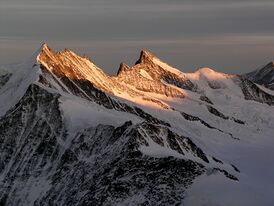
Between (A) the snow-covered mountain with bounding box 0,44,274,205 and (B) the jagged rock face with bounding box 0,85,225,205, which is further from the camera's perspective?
(B) the jagged rock face with bounding box 0,85,225,205

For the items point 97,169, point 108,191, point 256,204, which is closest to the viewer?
point 256,204

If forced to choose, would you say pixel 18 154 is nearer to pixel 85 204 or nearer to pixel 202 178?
pixel 85 204

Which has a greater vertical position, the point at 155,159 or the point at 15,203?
the point at 155,159

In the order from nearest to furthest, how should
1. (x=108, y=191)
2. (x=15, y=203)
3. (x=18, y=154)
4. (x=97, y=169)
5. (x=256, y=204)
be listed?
(x=256, y=204) < (x=108, y=191) < (x=97, y=169) < (x=15, y=203) < (x=18, y=154)

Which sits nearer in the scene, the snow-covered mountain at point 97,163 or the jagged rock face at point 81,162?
the snow-covered mountain at point 97,163

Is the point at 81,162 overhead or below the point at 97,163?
below

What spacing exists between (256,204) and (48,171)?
54627mm

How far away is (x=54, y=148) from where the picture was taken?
173m

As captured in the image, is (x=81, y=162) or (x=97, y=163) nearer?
(x=97, y=163)

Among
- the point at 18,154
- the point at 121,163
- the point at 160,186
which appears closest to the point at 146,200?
the point at 160,186

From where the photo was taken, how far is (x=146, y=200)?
434 feet

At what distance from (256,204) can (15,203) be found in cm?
5553

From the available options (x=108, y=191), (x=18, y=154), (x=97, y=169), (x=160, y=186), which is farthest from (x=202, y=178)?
(x=18, y=154)

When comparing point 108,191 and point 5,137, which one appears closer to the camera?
point 108,191
